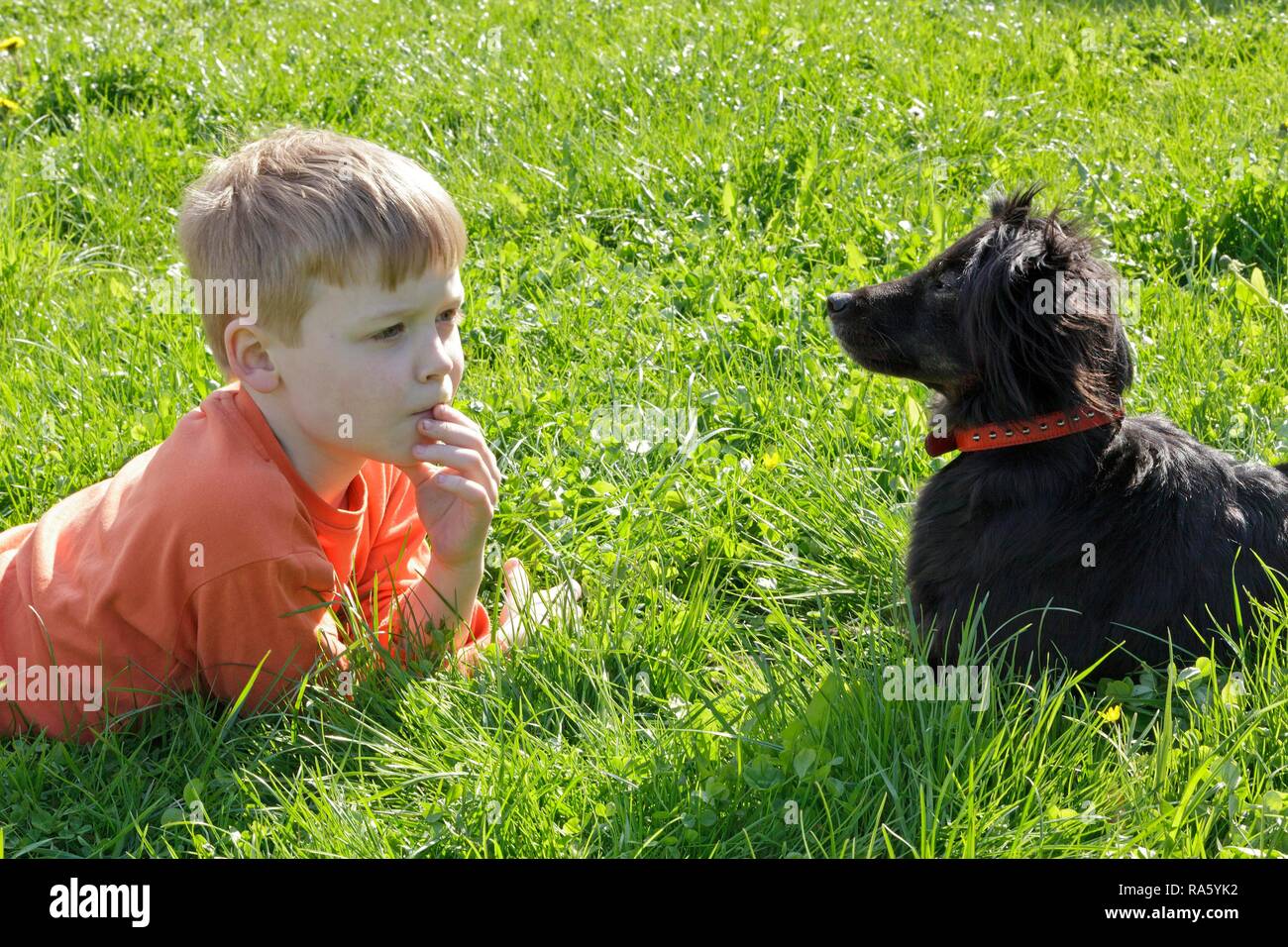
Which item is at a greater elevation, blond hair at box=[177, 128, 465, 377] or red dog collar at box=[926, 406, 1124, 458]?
blond hair at box=[177, 128, 465, 377]

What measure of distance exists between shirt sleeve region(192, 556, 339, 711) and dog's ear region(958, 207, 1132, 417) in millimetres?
1514

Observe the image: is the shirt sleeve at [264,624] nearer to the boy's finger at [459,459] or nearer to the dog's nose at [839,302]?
the boy's finger at [459,459]

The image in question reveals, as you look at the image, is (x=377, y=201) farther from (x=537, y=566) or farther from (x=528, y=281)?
(x=528, y=281)

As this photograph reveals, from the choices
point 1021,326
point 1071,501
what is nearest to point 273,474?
point 1021,326

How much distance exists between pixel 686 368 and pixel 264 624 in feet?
5.74

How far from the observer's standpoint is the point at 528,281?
14.7 ft

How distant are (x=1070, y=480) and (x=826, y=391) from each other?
1.17m

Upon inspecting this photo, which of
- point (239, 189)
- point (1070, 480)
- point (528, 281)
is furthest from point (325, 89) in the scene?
point (1070, 480)

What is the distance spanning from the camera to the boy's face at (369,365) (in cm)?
250

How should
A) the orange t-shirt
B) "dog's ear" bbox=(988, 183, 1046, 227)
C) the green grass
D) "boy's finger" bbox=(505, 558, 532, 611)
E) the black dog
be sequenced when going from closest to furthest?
the green grass → the orange t-shirt → the black dog → "dog's ear" bbox=(988, 183, 1046, 227) → "boy's finger" bbox=(505, 558, 532, 611)

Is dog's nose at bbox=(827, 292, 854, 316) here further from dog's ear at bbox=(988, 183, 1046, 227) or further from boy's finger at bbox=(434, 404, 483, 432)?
boy's finger at bbox=(434, 404, 483, 432)

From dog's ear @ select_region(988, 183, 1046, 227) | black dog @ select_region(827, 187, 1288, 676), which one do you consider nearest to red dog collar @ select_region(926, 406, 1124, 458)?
black dog @ select_region(827, 187, 1288, 676)

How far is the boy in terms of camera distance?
2.48m
